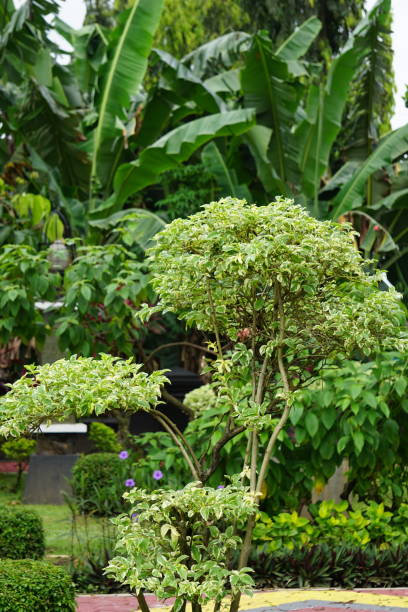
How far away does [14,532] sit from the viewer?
6258 millimetres

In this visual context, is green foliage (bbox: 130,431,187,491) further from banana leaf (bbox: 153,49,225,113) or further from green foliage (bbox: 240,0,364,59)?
green foliage (bbox: 240,0,364,59)

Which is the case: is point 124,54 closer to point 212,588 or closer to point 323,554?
point 323,554

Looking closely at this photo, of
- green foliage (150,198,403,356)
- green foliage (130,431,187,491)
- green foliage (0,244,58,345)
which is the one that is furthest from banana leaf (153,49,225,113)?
green foliage (150,198,403,356)

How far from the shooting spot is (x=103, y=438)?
467 inches

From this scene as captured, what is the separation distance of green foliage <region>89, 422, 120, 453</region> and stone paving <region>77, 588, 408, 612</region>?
18.9ft

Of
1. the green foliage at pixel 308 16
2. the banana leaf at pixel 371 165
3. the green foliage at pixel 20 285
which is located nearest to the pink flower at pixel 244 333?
the green foliage at pixel 20 285

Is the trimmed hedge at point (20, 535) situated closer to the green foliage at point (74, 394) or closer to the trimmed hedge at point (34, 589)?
the trimmed hedge at point (34, 589)

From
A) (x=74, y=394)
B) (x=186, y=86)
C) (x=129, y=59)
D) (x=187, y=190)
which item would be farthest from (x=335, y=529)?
(x=187, y=190)

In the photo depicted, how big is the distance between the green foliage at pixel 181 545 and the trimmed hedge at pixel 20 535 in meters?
2.38

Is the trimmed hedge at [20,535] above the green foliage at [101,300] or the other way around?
the other way around

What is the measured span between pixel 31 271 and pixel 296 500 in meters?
3.70

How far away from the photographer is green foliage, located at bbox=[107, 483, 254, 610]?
12.6 feet

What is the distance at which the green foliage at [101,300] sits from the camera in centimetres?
827

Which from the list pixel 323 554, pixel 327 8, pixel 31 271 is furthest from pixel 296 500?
pixel 327 8
